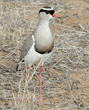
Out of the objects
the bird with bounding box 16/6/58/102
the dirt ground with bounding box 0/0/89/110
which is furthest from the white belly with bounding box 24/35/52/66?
the dirt ground with bounding box 0/0/89/110

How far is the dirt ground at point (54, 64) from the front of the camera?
3.72 metres

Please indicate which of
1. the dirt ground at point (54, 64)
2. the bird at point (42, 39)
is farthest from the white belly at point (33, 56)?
the dirt ground at point (54, 64)

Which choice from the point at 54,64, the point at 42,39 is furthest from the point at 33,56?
the point at 54,64

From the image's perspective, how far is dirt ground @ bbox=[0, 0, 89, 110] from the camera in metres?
3.72

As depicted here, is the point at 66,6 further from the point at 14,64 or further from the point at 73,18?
the point at 14,64

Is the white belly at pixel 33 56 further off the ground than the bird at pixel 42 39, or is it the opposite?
the bird at pixel 42 39

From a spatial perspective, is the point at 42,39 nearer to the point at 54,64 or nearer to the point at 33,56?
the point at 33,56

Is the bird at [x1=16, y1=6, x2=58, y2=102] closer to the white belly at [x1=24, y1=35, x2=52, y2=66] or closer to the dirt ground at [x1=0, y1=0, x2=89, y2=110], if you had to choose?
the white belly at [x1=24, y1=35, x2=52, y2=66]

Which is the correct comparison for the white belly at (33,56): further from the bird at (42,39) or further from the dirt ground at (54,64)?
the dirt ground at (54,64)

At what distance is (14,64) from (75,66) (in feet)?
4.43

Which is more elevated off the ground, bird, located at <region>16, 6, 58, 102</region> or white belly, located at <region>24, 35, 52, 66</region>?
bird, located at <region>16, 6, 58, 102</region>

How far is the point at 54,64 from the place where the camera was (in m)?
4.82

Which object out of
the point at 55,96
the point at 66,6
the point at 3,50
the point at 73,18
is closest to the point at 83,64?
the point at 55,96

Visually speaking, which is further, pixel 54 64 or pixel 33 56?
pixel 54 64
